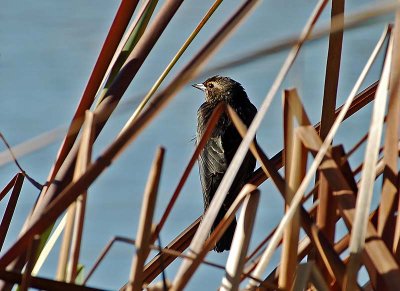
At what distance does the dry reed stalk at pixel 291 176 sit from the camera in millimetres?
2293

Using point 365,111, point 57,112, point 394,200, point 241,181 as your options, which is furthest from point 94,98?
point 57,112

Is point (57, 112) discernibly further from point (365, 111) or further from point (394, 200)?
point (394, 200)

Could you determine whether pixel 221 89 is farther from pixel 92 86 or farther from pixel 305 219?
pixel 305 219

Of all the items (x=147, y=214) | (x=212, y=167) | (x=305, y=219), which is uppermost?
(x=212, y=167)

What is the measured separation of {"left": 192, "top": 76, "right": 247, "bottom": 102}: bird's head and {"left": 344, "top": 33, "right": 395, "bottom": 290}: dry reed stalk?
4839 millimetres

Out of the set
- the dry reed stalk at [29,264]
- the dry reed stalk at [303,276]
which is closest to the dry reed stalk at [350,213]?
the dry reed stalk at [303,276]

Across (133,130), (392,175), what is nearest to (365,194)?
(392,175)

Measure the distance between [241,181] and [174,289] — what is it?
131 inches

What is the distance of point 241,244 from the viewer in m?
2.25

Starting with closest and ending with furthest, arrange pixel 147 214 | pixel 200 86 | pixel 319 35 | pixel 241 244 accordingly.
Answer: pixel 319 35 < pixel 147 214 < pixel 241 244 < pixel 200 86

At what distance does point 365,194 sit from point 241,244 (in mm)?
390

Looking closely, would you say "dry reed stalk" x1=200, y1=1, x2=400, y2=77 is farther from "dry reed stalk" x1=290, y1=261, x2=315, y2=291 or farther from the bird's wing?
the bird's wing

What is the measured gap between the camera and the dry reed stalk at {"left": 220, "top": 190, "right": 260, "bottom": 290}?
86.1 inches

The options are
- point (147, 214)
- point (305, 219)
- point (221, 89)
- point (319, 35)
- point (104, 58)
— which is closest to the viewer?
point (319, 35)
